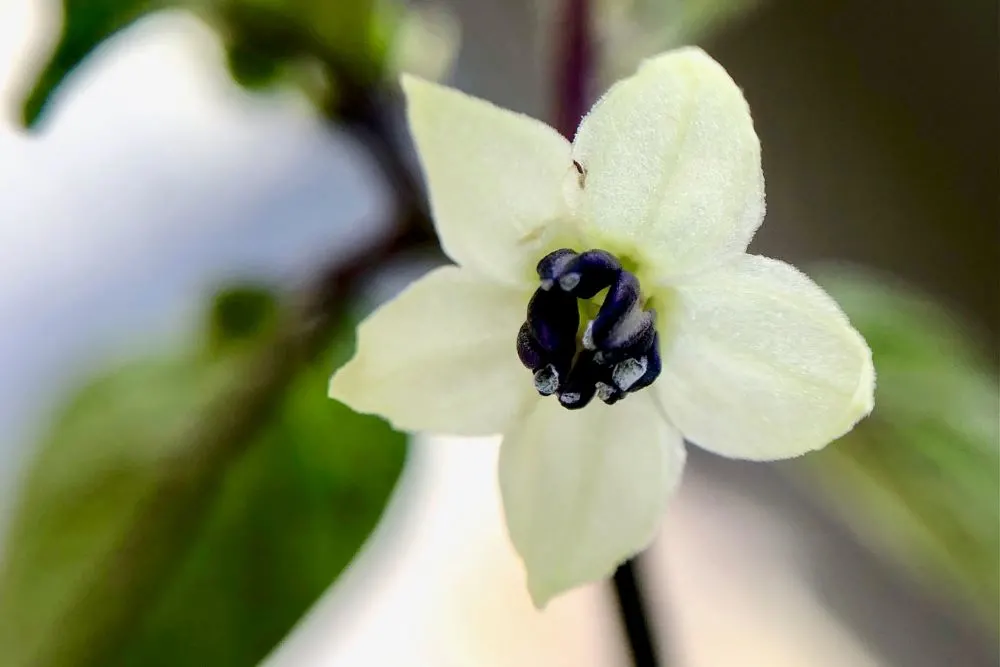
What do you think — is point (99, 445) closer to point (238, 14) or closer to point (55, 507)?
point (55, 507)

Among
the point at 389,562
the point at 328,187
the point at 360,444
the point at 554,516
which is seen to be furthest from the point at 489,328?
the point at 328,187

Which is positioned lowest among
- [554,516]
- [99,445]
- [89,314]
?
[89,314]

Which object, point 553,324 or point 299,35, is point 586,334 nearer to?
point 553,324

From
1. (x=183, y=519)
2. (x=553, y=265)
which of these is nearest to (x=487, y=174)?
(x=553, y=265)

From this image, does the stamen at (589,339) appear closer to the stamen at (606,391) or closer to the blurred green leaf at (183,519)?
the stamen at (606,391)

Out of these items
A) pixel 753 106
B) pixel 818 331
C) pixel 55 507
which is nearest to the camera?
pixel 818 331

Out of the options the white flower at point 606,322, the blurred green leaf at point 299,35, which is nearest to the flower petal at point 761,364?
the white flower at point 606,322

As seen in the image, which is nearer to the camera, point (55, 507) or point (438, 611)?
point (55, 507)

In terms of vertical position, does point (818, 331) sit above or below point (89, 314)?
above
